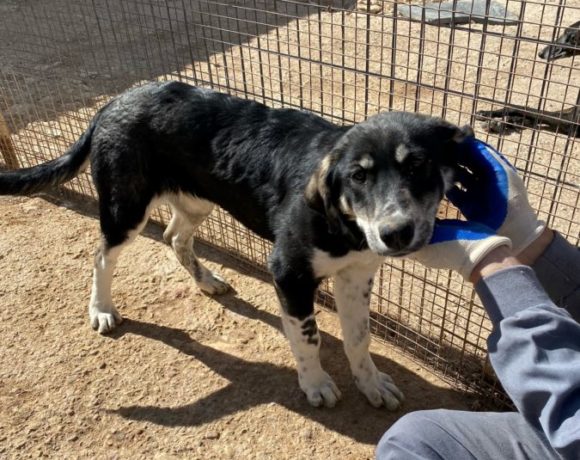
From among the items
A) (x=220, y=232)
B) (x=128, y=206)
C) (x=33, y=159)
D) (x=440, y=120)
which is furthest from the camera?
(x=33, y=159)

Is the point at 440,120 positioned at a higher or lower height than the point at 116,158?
higher

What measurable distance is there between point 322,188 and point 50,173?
1816 mm

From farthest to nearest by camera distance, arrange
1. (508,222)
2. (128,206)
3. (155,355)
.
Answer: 1. (155,355)
2. (128,206)
3. (508,222)

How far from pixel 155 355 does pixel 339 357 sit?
107 centimetres

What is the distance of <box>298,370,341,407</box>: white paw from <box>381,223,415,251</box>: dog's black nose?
121 cm

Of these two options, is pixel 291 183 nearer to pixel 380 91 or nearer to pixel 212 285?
pixel 380 91

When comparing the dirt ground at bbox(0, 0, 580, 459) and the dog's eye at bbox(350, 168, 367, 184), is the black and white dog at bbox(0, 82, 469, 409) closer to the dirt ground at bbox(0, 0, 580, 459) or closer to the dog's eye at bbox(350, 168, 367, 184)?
the dog's eye at bbox(350, 168, 367, 184)

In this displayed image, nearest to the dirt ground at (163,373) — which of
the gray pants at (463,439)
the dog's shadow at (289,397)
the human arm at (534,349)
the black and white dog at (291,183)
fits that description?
the dog's shadow at (289,397)

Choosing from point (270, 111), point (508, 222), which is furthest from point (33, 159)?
point (508, 222)

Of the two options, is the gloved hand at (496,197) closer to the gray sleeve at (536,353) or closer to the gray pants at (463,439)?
the gray sleeve at (536,353)

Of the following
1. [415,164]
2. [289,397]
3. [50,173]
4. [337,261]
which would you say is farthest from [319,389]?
[50,173]

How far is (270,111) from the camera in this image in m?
3.00

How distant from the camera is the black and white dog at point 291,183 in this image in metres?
2.24

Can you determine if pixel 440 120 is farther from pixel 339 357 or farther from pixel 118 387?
pixel 118 387
